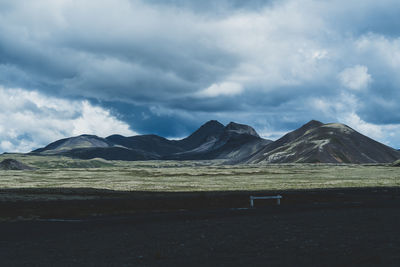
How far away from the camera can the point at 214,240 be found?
73.8ft

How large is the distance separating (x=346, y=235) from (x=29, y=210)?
1374 inches

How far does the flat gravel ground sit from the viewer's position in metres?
17.5

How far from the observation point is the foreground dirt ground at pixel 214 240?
57.4ft

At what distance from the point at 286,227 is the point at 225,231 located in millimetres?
3932

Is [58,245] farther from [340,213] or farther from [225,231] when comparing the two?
[340,213]

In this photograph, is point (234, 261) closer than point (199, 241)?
Yes

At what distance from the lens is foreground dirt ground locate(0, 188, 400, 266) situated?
57.4 feet

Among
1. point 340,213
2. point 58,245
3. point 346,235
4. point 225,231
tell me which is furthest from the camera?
point 340,213

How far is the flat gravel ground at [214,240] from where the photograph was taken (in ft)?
57.3

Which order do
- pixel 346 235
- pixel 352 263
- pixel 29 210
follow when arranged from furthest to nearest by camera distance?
1. pixel 29 210
2. pixel 346 235
3. pixel 352 263

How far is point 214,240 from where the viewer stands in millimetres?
22484

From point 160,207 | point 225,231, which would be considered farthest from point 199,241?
point 160,207

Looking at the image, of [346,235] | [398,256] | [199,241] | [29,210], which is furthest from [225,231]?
[29,210]

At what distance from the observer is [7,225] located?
3291cm
